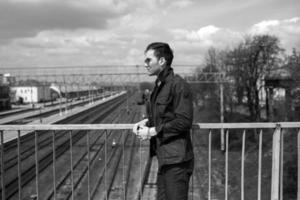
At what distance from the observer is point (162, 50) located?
268 centimetres

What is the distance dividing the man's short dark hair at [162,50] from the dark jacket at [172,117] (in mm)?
106

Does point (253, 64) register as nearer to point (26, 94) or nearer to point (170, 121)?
point (170, 121)

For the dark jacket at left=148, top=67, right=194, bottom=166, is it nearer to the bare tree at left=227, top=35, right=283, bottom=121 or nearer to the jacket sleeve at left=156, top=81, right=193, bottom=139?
the jacket sleeve at left=156, top=81, right=193, bottom=139

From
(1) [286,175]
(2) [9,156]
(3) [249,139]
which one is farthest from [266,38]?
(2) [9,156]

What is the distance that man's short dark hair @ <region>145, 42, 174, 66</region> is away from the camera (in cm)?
267

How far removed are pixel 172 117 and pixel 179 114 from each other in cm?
8

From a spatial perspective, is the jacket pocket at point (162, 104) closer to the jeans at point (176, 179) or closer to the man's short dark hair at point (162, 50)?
the man's short dark hair at point (162, 50)

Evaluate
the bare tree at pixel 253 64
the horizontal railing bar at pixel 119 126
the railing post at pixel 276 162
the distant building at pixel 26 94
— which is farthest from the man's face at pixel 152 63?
the distant building at pixel 26 94

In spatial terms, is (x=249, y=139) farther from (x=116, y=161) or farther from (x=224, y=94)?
(x=116, y=161)

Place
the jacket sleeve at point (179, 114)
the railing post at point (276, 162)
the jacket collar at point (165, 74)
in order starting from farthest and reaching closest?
the railing post at point (276, 162)
the jacket collar at point (165, 74)
the jacket sleeve at point (179, 114)

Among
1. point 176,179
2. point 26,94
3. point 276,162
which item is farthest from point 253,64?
point 26,94

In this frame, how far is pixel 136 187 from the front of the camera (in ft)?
72.5

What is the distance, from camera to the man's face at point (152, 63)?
2.68 metres

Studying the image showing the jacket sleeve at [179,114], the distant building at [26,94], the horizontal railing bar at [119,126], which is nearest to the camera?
the jacket sleeve at [179,114]
